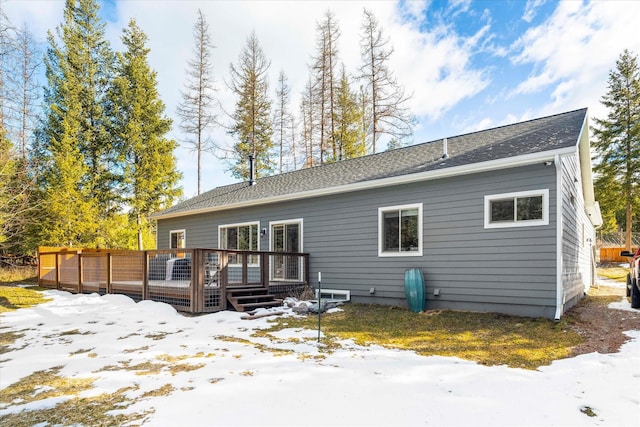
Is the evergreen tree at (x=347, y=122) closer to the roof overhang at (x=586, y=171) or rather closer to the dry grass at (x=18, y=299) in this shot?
the roof overhang at (x=586, y=171)

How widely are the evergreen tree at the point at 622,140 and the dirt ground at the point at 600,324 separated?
1581 centimetres

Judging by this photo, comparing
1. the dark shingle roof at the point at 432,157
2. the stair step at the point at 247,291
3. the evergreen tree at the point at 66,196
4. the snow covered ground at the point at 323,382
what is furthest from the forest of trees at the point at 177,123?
the snow covered ground at the point at 323,382

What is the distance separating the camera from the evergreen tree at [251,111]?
20047mm

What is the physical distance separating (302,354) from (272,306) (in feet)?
12.1

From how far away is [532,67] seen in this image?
43.1 ft

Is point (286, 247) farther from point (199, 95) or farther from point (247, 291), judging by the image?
point (199, 95)

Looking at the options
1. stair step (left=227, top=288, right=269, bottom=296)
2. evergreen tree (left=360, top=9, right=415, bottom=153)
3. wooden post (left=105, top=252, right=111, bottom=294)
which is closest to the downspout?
stair step (left=227, top=288, right=269, bottom=296)

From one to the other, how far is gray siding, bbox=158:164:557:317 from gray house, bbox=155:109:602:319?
0.8 inches

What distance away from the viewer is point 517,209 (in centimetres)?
664

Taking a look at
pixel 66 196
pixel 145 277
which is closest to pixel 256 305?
pixel 145 277

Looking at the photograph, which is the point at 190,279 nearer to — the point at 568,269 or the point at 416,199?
the point at 416,199

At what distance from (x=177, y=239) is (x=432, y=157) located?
1004cm

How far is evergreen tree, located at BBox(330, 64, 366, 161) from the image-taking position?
1933cm

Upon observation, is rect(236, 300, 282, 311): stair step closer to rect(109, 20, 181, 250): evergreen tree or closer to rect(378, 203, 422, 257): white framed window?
rect(378, 203, 422, 257): white framed window
